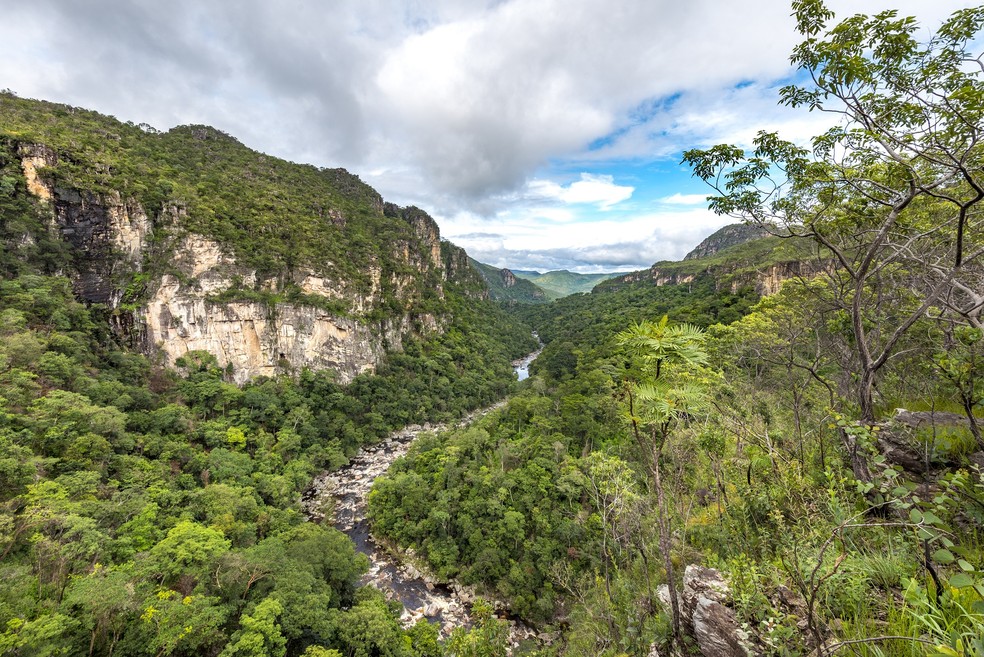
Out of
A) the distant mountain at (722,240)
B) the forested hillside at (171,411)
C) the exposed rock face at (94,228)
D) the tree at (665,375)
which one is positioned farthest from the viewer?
the distant mountain at (722,240)

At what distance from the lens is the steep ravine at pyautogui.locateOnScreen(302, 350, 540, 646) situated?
1934 cm

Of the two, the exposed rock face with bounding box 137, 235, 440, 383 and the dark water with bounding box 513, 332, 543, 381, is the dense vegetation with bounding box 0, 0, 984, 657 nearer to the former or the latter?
the exposed rock face with bounding box 137, 235, 440, 383

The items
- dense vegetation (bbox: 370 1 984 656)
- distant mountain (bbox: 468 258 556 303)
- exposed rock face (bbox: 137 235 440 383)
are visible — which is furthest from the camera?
distant mountain (bbox: 468 258 556 303)

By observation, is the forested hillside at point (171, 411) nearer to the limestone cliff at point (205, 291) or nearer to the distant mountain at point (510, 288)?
the limestone cliff at point (205, 291)

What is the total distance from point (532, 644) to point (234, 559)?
45.7 feet

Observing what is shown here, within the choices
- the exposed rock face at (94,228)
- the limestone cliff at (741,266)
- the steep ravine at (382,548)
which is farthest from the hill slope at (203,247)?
the limestone cliff at (741,266)

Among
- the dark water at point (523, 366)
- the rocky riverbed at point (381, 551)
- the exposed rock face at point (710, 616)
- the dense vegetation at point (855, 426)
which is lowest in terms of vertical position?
the rocky riverbed at point (381, 551)

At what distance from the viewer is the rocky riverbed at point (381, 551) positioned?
763 inches

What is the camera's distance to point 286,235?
1770 inches

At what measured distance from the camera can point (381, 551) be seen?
24.2m

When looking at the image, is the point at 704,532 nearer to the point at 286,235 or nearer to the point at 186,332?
the point at 186,332

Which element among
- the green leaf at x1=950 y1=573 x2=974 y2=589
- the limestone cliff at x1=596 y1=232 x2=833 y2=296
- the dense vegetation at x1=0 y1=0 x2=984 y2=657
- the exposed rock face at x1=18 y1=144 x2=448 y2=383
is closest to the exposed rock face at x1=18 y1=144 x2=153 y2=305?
the exposed rock face at x1=18 y1=144 x2=448 y2=383

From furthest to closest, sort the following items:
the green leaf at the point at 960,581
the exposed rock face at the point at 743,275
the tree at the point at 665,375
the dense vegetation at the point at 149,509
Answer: the dense vegetation at the point at 149,509, the exposed rock face at the point at 743,275, the tree at the point at 665,375, the green leaf at the point at 960,581

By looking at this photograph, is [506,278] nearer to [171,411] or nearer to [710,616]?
[171,411]
